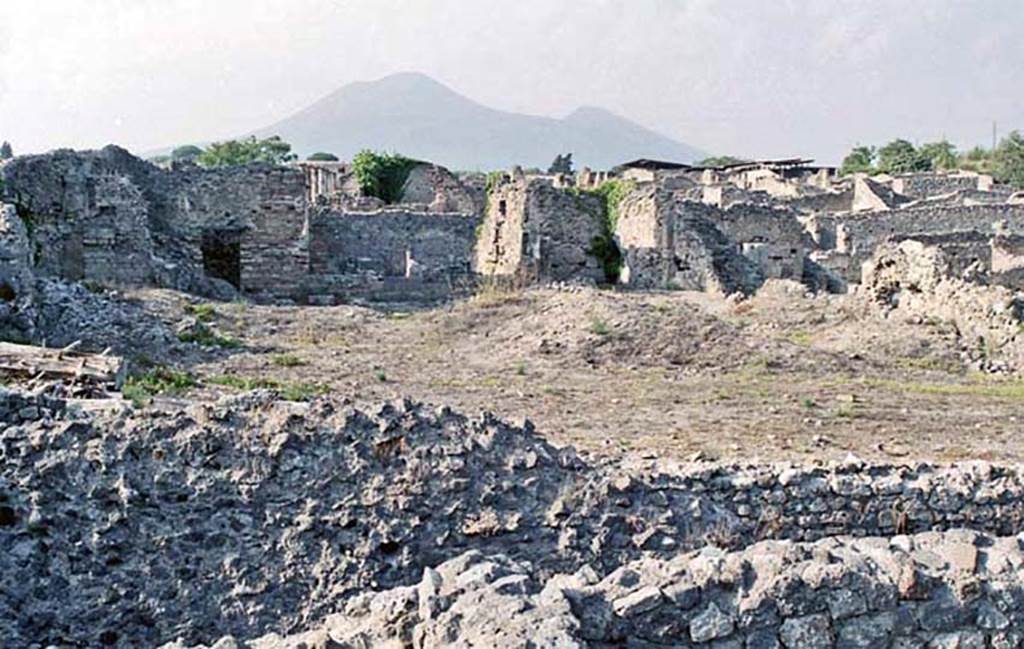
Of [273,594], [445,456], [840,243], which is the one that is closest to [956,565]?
[445,456]

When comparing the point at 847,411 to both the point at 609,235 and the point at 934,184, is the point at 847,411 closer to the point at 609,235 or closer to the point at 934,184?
the point at 609,235

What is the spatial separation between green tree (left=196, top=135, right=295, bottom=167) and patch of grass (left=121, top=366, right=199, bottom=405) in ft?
258

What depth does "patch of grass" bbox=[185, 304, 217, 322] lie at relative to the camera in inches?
615

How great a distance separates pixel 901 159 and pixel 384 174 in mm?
53626

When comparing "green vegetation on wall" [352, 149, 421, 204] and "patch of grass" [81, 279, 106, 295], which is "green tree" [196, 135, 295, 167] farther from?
"patch of grass" [81, 279, 106, 295]

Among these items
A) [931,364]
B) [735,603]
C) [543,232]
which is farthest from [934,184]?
[735,603]

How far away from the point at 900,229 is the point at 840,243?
3.78m

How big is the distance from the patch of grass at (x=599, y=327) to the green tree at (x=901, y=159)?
216 ft

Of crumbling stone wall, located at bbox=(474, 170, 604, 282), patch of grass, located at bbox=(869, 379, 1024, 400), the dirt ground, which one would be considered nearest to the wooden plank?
the dirt ground

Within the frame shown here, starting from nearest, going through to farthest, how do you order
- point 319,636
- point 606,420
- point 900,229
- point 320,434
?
point 319,636
point 320,434
point 606,420
point 900,229

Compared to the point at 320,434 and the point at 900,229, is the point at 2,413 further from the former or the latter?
the point at 900,229

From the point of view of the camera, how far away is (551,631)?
424cm

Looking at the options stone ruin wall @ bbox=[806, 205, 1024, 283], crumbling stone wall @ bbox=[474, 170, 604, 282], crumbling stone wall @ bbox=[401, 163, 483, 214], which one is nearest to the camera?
crumbling stone wall @ bbox=[474, 170, 604, 282]

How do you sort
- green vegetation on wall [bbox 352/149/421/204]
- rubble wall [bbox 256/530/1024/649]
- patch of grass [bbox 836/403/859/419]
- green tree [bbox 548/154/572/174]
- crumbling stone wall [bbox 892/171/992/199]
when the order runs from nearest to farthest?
rubble wall [bbox 256/530/1024/649], patch of grass [bbox 836/403/859/419], green vegetation on wall [bbox 352/149/421/204], crumbling stone wall [bbox 892/171/992/199], green tree [bbox 548/154/572/174]
